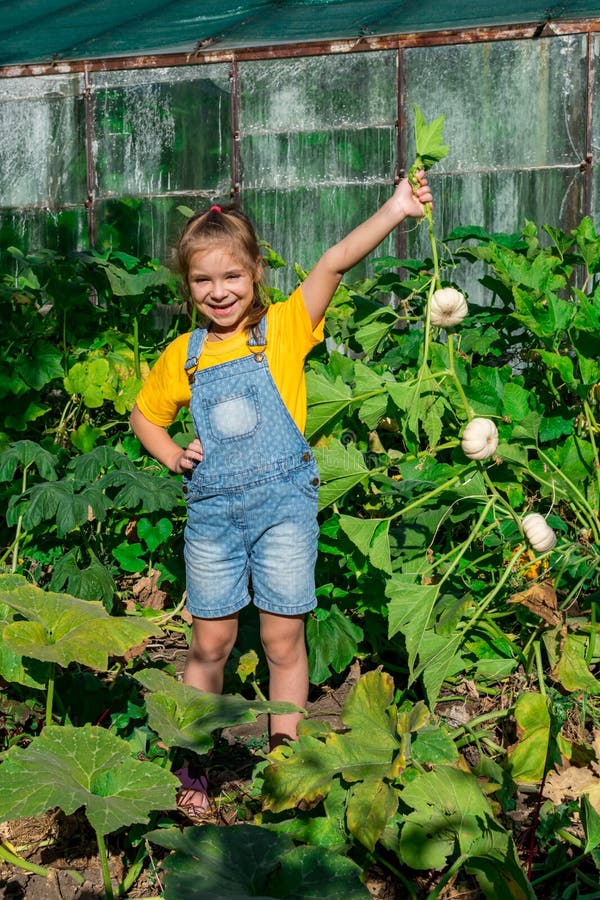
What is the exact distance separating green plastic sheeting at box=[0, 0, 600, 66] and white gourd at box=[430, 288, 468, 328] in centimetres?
447

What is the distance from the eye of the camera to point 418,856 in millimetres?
1862

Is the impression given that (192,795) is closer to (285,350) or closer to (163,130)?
(285,350)

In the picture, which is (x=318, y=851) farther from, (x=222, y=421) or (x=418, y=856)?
(x=222, y=421)

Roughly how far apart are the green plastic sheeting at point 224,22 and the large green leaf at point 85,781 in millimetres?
5419

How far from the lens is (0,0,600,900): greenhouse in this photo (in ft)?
6.27

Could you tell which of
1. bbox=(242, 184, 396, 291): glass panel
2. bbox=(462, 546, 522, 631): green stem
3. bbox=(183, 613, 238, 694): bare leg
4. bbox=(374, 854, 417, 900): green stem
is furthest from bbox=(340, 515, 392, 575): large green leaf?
bbox=(242, 184, 396, 291): glass panel

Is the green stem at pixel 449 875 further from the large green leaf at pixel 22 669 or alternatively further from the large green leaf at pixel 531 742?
the large green leaf at pixel 22 669

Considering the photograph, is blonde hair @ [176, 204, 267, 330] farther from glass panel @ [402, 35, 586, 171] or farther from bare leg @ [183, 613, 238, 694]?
glass panel @ [402, 35, 586, 171]

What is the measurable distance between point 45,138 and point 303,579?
18.9ft

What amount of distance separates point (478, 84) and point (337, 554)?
440 cm

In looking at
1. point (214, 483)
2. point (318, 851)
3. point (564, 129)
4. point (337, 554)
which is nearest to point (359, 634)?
point (337, 554)

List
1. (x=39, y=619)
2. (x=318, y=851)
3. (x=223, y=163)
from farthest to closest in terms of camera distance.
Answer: (x=223, y=163), (x=39, y=619), (x=318, y=851)

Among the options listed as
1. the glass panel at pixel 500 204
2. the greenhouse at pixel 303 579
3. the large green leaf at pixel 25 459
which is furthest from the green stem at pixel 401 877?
the glass panel at pixel 500 204

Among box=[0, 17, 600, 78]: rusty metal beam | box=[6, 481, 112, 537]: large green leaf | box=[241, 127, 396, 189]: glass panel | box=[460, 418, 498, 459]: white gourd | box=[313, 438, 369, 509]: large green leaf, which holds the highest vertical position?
Answer: box=[0, 17, 600, 78]: rusty metal beam
